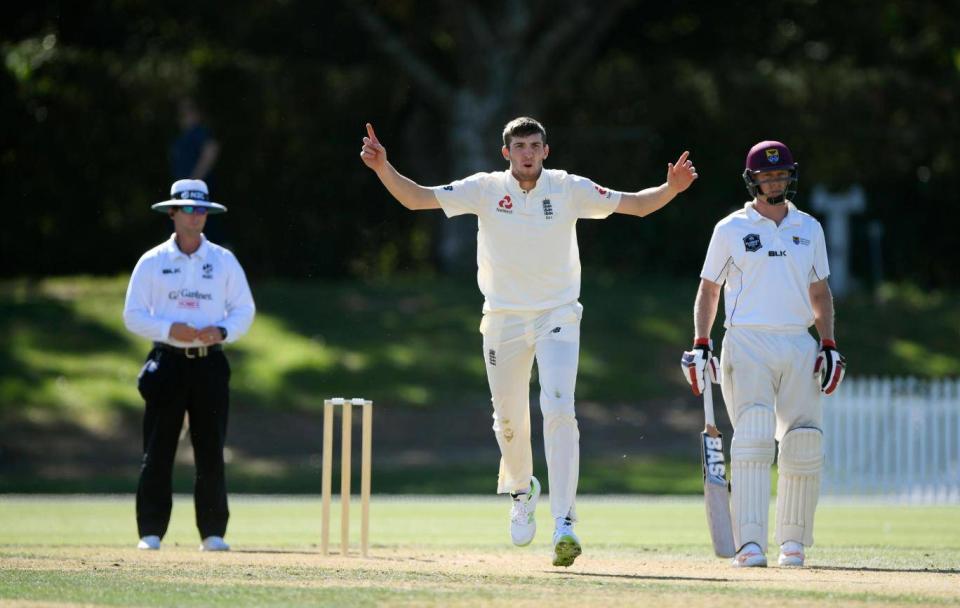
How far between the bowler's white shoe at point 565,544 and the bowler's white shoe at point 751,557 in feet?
2.59

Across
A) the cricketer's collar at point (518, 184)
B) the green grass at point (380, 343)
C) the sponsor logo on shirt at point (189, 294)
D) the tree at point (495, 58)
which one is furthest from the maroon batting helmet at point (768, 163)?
the tree at point (495, 58)

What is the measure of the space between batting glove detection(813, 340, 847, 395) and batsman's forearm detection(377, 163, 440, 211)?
1979 millimetres

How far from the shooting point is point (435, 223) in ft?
85.1

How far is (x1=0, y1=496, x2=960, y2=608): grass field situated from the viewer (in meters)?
7.04

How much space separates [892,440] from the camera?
1648 centimetres

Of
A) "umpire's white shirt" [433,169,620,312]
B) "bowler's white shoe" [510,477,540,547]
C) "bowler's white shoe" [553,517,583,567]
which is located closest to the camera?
"bowler's white shoe" [553,517,583,567]

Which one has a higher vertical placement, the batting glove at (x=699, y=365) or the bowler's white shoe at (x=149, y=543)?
the batting glove at (x=699, y=365)

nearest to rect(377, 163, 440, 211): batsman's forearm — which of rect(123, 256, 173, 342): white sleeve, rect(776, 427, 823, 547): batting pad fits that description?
rect(123, 256, 173, 342): white sleeve

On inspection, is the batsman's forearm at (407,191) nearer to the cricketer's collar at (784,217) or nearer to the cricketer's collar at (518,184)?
the cricketer's collar at (518,184)

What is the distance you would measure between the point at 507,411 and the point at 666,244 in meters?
17.1

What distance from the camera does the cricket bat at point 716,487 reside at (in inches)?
342

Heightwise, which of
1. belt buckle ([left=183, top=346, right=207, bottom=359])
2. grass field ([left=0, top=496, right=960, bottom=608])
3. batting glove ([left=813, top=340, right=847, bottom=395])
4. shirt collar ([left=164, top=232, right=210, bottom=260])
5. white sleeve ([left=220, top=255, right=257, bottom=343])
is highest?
shirt collar ([left=164, top=232, right=210, bottom=260])

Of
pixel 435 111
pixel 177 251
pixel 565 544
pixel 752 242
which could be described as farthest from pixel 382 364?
pixel 565 544

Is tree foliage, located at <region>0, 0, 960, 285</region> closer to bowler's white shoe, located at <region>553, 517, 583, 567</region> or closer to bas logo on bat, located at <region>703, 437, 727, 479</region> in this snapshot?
bas logo on bat, located at <region>703, 437, 727, 479</region>
